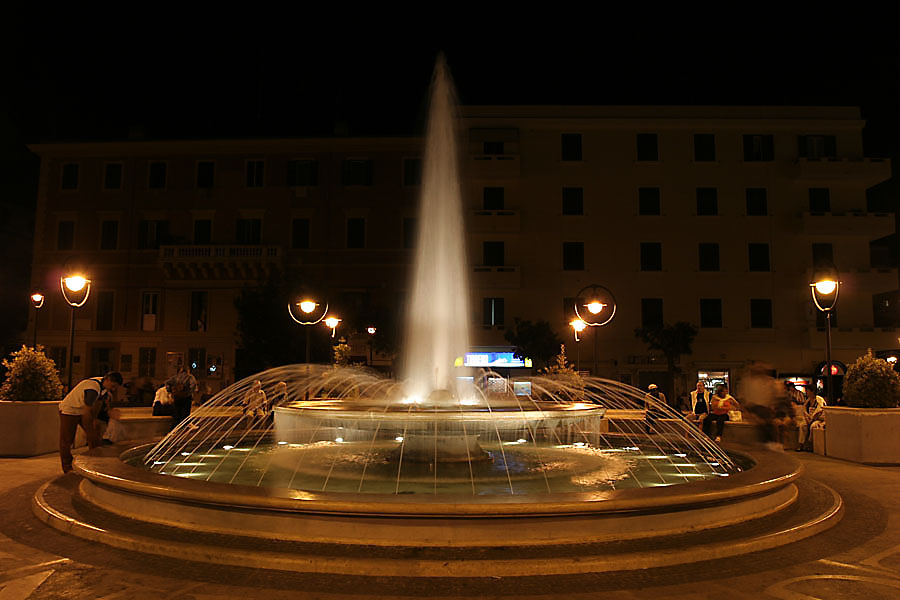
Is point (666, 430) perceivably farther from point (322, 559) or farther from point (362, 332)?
point (362, 332)

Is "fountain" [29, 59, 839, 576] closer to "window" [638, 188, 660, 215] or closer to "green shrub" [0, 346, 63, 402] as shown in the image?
"green shrub" [0, 346, 63, 402]

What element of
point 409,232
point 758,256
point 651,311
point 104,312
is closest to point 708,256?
point 758,256

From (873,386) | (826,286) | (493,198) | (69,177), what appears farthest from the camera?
(69,177)

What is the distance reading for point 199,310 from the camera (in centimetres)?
3897

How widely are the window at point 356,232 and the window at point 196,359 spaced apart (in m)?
11.0

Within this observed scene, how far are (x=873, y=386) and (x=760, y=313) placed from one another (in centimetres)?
2662

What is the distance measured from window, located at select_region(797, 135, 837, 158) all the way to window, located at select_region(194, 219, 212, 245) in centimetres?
3606

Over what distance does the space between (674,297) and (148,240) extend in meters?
32.5

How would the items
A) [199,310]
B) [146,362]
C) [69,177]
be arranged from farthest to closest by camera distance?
[69,177] < [199,310] < [146,362]

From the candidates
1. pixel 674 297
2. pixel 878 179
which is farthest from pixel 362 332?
pixel 878 179

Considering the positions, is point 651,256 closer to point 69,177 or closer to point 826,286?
point 826,286

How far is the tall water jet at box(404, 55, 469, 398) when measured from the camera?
486 inches

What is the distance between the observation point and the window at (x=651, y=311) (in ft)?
120

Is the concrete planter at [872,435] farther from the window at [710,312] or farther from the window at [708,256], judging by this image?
the window at [708,256]
